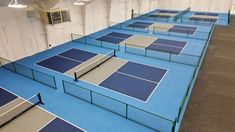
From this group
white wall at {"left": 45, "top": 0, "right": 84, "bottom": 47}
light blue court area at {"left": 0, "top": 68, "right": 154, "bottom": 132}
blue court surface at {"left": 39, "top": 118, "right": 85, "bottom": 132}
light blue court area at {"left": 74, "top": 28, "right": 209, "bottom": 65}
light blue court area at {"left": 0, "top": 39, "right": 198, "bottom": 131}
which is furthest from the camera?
white wall at {"left": 45, "top": 0, "right": 84, "bottom": 47}

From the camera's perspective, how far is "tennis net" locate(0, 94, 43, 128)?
40.3 feet

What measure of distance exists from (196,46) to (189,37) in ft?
12.9

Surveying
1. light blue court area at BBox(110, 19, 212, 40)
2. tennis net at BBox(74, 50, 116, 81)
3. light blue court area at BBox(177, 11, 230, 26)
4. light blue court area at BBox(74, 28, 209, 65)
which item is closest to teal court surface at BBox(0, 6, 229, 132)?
tennis net at BBox(74, 50, 116, 81)

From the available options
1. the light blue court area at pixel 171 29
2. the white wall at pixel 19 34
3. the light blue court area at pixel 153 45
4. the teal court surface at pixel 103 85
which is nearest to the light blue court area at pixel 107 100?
the teal court surface at pixel 103 85

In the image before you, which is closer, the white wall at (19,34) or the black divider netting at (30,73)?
the black divider netting at (30,73)

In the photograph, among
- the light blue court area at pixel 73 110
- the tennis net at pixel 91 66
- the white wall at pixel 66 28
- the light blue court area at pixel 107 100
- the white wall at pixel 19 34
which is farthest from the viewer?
the white wall at pixel 66 28

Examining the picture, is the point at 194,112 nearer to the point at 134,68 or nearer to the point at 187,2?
the point at 134,68

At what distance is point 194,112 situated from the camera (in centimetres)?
1235

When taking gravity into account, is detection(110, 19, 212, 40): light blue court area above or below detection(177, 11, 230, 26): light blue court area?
below

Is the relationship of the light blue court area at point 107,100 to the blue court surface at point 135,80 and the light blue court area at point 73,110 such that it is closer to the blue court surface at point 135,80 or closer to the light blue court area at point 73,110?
the light blue court area at point 73,110

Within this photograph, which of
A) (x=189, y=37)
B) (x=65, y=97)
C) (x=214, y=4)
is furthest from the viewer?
(x=214, y=4)

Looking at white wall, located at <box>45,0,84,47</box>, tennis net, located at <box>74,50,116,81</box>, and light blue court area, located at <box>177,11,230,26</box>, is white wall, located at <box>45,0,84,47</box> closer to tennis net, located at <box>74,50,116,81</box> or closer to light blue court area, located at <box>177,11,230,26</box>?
tennis net, located at <box>74,50,116,81</box>

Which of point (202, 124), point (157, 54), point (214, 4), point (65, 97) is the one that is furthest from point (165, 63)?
point (214, 4)

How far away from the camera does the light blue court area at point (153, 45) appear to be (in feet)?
69.8
